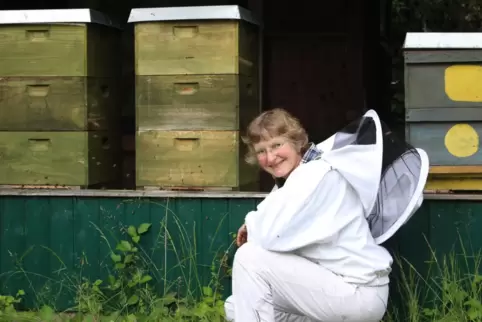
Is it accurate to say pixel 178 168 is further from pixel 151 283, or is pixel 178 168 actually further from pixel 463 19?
pixel 463 19

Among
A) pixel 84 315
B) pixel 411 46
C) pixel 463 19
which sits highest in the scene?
pixel 463 19

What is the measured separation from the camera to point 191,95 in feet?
13.7

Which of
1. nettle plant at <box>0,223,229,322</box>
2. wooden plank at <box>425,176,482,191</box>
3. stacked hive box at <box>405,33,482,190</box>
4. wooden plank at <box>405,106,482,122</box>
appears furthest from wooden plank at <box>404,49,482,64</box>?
nettle plant at <box>0,223,229,322</box>

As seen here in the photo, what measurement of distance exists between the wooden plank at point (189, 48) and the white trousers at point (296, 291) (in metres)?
1.19

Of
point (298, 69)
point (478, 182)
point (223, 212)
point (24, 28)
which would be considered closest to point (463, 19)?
point (298, 69)

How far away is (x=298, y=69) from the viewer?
657cm

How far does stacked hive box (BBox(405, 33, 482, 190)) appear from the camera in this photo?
12.7ft

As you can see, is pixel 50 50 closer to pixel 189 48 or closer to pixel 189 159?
pixel 189 48

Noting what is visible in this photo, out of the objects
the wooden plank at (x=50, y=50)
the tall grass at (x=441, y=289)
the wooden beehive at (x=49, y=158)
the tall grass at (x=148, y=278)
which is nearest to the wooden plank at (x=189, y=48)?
the wooden plank at (x=50, y=50)

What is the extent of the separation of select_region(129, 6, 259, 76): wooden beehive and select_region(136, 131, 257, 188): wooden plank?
0.33 m

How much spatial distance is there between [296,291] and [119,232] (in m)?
1.39

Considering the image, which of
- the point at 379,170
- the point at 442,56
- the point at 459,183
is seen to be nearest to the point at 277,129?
the point at 379,170

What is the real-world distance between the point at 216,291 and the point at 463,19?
3365 mm

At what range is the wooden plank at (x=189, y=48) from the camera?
4082 millimetres
